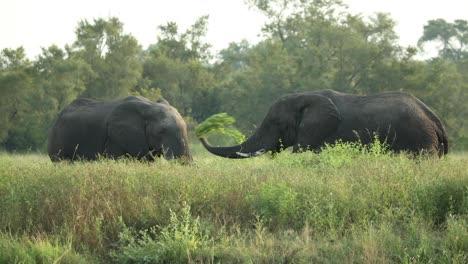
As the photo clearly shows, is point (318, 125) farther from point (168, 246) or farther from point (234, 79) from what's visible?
point (234, 79)

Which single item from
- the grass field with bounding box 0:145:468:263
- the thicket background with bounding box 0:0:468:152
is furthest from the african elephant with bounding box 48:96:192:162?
the thicket background with bounding box 0:0:468:152

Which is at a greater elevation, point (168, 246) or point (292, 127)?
point (292, 127)

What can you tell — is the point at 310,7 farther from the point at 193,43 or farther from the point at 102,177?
the point at 102,177

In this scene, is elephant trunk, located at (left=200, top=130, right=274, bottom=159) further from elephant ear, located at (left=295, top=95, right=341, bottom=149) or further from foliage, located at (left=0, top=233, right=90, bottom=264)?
foliage, located at (left=0, top=233, right=90, bottom=264)

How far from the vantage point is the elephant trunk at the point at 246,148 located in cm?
1353

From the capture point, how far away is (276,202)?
7867mm

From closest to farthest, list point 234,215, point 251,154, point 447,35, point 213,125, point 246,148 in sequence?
point 234,215
point 251,154
point 246,148
point 213,125
point 447,35

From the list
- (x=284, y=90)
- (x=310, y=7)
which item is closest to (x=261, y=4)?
(x=310, y=7)

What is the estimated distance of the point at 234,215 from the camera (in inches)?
314

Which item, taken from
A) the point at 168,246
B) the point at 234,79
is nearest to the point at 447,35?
the point at 234,79

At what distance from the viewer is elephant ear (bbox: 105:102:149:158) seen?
45.7ft

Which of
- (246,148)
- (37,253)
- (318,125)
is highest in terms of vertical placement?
(318,125)

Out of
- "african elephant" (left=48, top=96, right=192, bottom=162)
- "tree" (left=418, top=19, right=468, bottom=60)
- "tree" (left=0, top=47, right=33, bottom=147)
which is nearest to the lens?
"african elephant" (left=48, top=96, right=192, bottom=162)

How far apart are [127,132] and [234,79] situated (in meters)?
26.2
